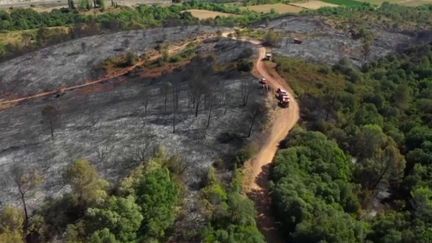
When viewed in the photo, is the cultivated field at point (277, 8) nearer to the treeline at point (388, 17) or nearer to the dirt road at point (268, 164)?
the treeline at point (388, 17)

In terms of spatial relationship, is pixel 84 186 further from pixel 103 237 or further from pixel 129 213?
pixel 103 237

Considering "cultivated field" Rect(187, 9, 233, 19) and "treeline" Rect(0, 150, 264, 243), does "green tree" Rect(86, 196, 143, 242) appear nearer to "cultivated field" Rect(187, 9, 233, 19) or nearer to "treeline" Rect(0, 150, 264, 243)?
"treeline" Rect(0, 150, 264, 243)

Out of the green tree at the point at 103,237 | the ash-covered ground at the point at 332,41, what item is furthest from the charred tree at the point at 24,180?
the ash-covered ground at the point at 332,41

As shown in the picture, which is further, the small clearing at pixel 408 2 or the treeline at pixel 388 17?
the small clearing at pixel 408 2

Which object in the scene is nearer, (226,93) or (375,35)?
(226,93)

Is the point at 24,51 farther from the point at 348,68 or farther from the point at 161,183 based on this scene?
the point at 161,183

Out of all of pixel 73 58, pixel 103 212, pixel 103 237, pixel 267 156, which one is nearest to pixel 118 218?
pixel 103 212

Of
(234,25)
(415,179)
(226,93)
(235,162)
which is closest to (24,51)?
(234,25)
